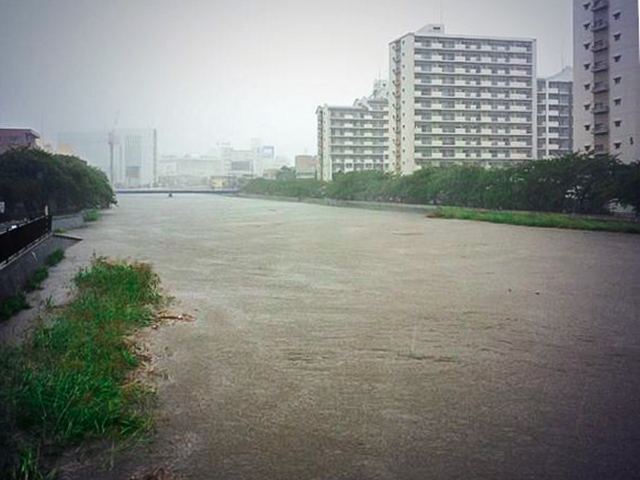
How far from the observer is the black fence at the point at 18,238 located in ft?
26.0

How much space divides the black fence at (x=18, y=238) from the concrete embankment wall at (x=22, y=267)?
0.36 feet

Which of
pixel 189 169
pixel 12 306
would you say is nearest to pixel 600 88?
pixel 12 306

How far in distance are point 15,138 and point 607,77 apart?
100ft

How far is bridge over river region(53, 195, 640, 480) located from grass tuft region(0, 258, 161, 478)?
0.25 metres

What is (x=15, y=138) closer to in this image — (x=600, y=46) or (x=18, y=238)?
(x=18, y=238)

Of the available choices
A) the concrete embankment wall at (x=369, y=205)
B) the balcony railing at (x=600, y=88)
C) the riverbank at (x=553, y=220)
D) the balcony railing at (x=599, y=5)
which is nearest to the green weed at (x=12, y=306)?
the riverbank at (x=553, y=220)

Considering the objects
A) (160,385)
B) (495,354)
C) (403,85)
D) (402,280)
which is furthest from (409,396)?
(403,85)

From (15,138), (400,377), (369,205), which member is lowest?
(400,377)

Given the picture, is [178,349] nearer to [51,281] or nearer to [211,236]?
[51,281]

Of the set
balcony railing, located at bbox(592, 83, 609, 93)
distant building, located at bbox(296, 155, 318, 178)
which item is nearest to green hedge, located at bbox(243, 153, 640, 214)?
balcony railing, located at bbox(592, 83, 609, 93)

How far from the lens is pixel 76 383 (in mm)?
3568

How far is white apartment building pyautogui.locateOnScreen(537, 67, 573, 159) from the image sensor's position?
185 ft

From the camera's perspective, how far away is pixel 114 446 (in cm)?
305

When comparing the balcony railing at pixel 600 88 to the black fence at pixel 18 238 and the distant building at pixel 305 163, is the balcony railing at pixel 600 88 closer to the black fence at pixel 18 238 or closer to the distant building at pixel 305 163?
the black fence at pixel 18 238
